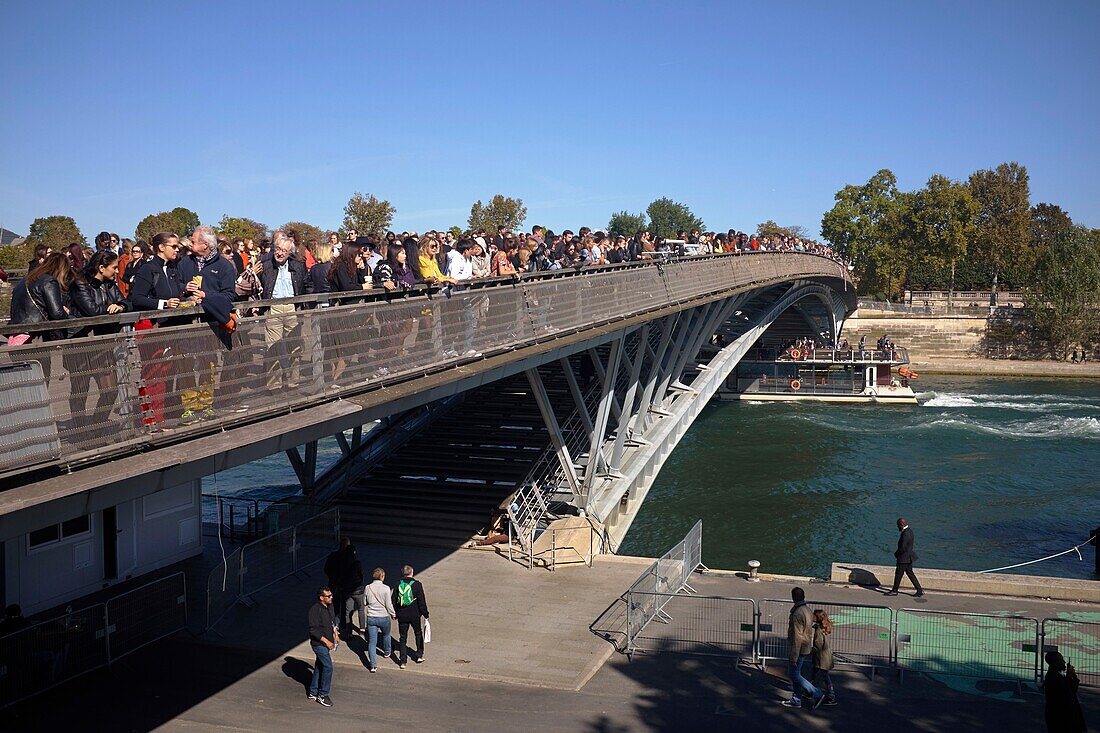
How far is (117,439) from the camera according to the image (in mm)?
7137

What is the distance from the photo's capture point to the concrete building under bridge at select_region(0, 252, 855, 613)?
6.82 metres

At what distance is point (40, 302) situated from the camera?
25.3 ft

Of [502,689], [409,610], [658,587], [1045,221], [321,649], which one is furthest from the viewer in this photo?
[1045,221]

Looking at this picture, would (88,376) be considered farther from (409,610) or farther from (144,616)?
(144,616)

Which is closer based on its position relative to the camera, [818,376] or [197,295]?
[197,295]

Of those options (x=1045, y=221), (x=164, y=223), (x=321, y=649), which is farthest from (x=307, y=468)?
(x=1045, y=221)

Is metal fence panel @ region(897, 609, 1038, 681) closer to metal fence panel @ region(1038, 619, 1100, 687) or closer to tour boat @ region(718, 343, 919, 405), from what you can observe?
metal fence panel @ region(1038, 619, 1100, 687)

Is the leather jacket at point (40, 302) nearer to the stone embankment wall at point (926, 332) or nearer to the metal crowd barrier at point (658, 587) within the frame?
the metal crowd barrier at point (658, 587)

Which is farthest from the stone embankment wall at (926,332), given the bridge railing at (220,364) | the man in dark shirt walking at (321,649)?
the man in dark shirt walking at (321,649)

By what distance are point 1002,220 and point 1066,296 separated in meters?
29.3

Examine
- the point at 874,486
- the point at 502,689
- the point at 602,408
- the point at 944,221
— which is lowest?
the point at 874,486

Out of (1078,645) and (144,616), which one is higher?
(144,616)

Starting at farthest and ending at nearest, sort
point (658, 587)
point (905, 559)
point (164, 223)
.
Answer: point (164, 223), point (905, 559), point (658, 587)

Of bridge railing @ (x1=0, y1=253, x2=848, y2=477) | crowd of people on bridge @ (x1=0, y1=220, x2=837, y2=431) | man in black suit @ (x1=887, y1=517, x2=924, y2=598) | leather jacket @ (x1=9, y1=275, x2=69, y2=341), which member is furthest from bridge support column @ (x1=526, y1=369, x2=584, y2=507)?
leather jacket @ (x1=9, y1=275, x2=69, y2=341)
